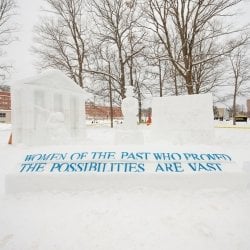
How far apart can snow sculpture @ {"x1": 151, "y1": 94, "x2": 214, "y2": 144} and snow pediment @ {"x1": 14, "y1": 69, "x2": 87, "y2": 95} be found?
487 centimetres

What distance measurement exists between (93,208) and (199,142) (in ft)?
26.3

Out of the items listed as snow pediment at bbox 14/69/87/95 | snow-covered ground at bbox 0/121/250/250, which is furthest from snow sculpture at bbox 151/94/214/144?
snow-covered ground at bbox 0/121/250/250

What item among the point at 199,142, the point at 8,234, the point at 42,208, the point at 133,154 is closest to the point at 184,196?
the point at 133,154

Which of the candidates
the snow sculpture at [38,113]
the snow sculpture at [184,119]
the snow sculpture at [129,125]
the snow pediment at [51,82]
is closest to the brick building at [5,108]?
the snow pediment at [51,82]

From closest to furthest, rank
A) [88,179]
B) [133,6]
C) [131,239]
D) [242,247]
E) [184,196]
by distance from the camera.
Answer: [242,247], [131,239], [184,196], [88,179], [133,6]

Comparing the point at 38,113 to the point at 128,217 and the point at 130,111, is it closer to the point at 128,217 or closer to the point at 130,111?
the point at 130,111

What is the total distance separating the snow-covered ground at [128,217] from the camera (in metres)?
2.96

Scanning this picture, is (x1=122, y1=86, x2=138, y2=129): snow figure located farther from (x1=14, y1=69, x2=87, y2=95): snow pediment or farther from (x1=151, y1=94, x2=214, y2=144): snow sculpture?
(x1=14, y1=69, x2=87, y2=95): snow pediment

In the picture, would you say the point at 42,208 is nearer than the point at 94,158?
Yes

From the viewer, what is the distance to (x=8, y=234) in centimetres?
317

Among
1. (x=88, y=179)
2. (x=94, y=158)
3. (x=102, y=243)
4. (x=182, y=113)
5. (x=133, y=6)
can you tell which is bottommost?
(x=102, y=243)

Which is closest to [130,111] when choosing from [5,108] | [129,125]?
[129,125]

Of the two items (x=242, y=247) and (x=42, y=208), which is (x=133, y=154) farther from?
(x=242, y=247)

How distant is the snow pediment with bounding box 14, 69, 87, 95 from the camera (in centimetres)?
1040
